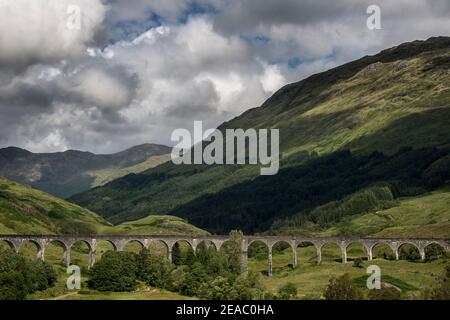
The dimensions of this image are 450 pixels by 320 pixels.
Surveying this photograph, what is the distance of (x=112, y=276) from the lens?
324 ft

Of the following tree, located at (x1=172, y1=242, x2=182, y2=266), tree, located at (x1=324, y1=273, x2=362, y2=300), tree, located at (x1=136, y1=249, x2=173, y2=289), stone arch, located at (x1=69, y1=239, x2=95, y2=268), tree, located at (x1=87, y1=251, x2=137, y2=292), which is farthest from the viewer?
tree, located at (x1=172, y1=242, x2=182, y2=266)

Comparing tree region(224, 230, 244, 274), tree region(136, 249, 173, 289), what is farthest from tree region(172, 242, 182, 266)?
tree region(136, 249, 173, 289)

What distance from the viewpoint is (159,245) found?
183 meters

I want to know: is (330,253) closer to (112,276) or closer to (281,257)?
(281,257)

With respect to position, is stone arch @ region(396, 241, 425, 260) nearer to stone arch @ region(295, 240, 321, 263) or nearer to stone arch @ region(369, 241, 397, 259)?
stone arch @ region(369, 241, 397, 259)

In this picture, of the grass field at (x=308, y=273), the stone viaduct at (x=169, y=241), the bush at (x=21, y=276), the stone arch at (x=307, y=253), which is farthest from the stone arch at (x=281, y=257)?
the bush at (x=21, y=276)

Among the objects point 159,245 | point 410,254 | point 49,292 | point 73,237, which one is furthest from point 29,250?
point 410,254

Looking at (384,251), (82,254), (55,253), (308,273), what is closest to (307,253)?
(384,251)

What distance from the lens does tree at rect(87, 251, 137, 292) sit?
9775 cm

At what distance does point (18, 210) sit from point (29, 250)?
51.0 meters

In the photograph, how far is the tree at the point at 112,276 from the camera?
97.8m

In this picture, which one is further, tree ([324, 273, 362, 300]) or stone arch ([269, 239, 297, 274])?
stone arch ([269, 239, 297, 274])
